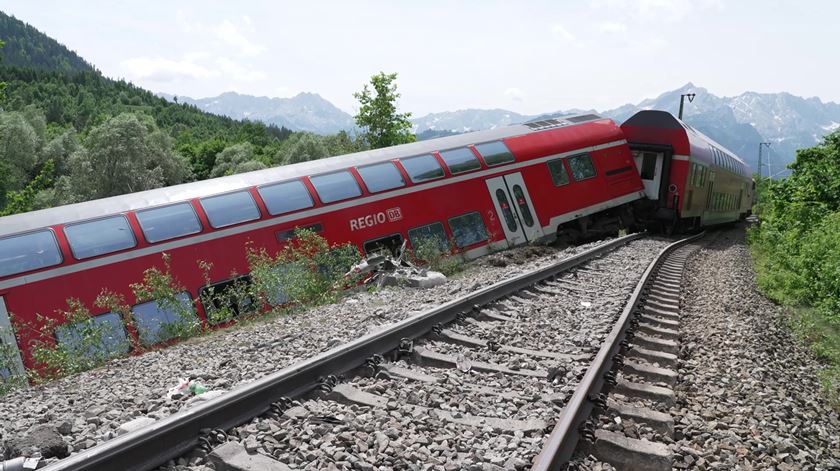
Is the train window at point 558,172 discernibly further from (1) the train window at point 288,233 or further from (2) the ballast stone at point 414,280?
(1) the train window at point 288,233

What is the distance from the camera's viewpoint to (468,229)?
14992 millimetres

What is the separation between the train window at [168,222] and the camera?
1045cm

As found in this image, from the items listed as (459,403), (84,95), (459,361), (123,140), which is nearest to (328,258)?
(459,361)

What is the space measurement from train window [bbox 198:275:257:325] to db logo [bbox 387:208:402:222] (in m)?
3.54

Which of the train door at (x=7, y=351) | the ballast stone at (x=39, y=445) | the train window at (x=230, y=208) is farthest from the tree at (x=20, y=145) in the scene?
the ballast stone at (x=39, y=445)

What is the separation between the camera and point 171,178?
6306 cm

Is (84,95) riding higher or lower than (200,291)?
higher

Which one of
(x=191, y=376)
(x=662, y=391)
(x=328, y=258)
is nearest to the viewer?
(x=662, y=391)

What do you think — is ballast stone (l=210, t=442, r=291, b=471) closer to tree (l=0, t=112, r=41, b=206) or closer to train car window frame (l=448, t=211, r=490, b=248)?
train car window frame (l=448, t=211, r=490, b=248)

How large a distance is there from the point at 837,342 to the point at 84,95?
155m

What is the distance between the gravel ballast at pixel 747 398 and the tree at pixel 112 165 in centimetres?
5255

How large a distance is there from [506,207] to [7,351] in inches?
438

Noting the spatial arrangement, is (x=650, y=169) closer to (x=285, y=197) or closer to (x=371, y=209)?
(x=371, y=209)

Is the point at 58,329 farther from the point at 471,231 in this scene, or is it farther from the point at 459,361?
the point at 471,231
